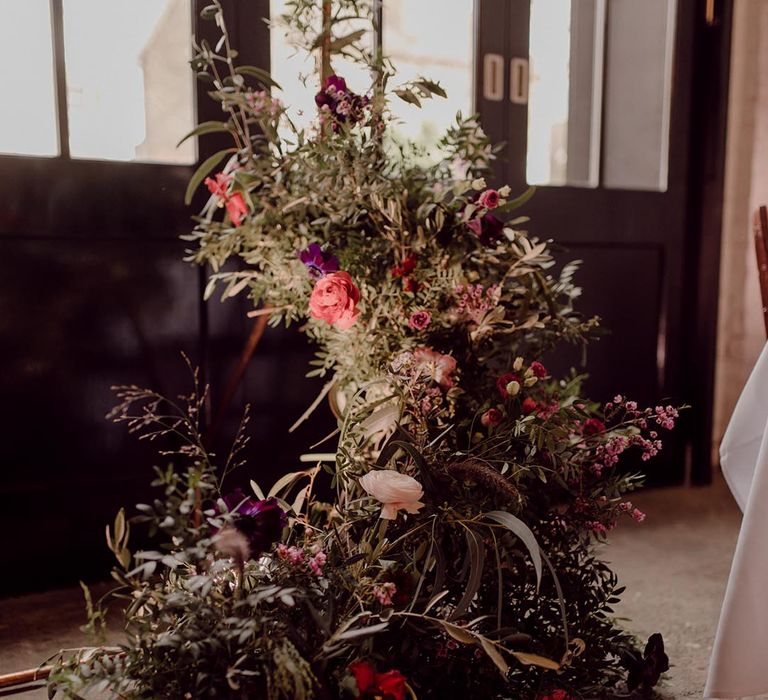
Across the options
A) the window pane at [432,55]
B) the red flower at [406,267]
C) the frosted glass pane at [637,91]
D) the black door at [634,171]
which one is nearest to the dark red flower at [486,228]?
the red flower at [406,267]

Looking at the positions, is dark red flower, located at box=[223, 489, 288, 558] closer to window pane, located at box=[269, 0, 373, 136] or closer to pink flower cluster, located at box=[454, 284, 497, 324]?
pink flower cluster, located at box=[454, 284, 497, 324]

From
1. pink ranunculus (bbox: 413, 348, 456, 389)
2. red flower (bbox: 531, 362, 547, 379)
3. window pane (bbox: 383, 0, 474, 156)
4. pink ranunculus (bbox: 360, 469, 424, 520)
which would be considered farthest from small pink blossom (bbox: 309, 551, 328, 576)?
window pane (bbox: 383, 0, 474, 156)

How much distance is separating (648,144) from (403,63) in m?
0.94

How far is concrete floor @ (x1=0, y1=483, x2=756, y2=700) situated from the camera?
161 cm

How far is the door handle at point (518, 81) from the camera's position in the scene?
232 cm

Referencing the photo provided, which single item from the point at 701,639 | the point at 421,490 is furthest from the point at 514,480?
the point at 701,639

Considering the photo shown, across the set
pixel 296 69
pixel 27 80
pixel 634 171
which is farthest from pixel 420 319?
pixel 634 171

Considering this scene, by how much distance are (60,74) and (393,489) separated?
1.26 m

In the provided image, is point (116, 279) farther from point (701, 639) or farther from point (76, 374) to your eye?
point (701, 639)

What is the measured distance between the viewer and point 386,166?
Result: 1.51 meters

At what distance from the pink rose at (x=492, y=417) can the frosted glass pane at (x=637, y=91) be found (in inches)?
57.4

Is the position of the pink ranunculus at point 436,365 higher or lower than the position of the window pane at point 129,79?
lower

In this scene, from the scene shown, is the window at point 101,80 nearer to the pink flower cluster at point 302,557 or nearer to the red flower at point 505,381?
the red flower at point 505,381

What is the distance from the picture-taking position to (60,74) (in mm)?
1800
